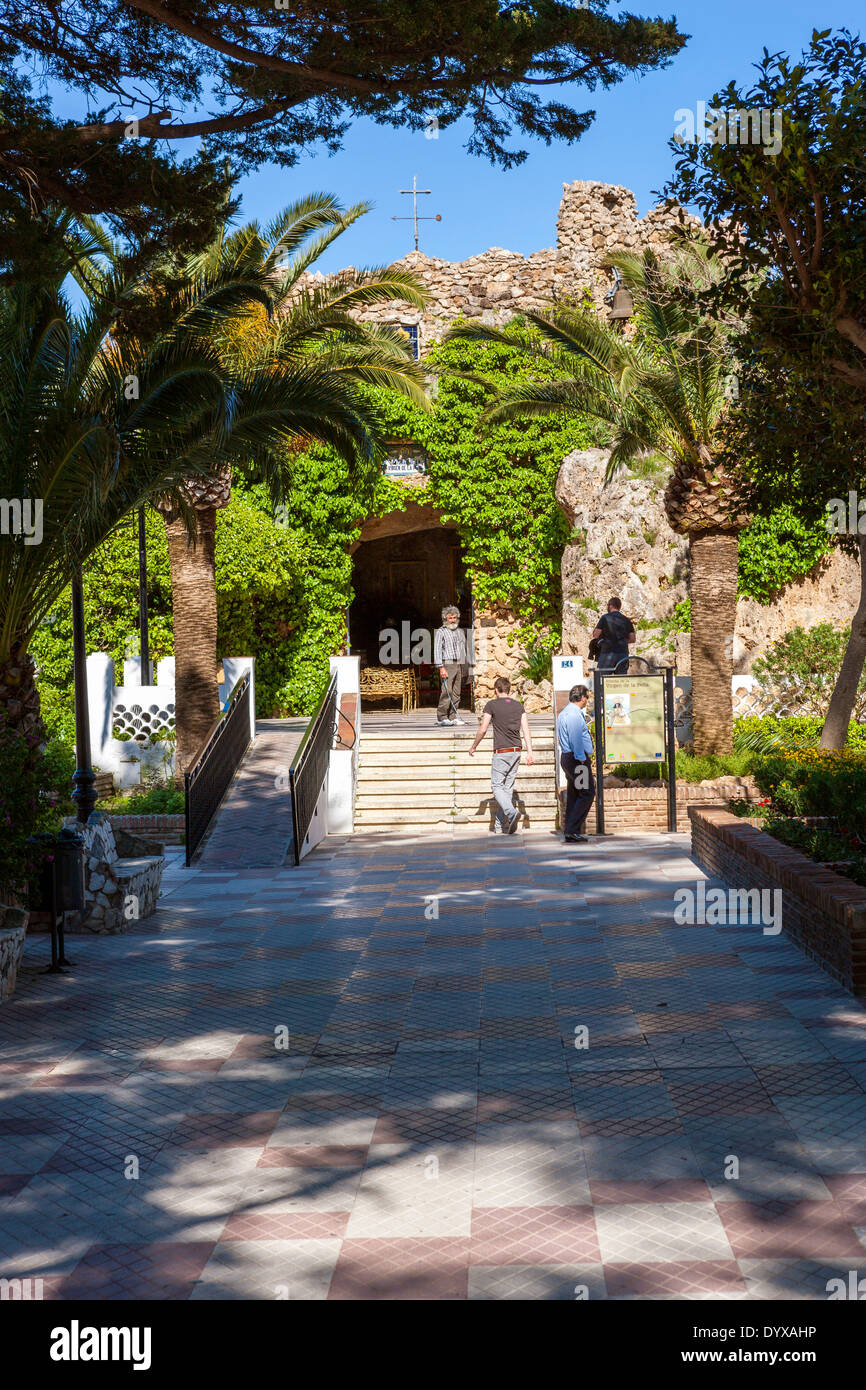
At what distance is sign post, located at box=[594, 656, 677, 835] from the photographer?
1321cm

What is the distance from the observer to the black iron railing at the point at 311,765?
12.7 m

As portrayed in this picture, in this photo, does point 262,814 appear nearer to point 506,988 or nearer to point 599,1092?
point 506,988

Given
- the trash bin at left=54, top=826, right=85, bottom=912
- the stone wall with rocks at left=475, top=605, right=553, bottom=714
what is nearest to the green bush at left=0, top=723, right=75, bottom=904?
the trash bin at left=54, top=826, right=85, bottom=912

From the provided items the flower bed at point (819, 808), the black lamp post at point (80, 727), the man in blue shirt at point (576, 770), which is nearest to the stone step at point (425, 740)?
the man in blue shirt at point (576, 770)

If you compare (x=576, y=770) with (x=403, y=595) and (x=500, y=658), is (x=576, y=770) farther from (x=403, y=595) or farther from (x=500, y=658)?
(x=403, y=595)

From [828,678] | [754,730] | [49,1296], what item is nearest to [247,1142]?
[49,1296]

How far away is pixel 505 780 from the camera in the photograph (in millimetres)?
14016

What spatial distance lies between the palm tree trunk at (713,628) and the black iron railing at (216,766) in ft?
19.5

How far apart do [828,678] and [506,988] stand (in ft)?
44.4

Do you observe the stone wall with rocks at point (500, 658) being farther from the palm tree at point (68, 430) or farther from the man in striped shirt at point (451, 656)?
the palm tree at point (68, 430)

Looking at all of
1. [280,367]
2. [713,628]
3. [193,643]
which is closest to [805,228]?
[280,367]

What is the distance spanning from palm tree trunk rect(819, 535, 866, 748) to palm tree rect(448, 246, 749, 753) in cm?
182

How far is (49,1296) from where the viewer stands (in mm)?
3592

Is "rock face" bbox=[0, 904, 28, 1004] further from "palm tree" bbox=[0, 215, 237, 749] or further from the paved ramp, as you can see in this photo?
the paved ramp
